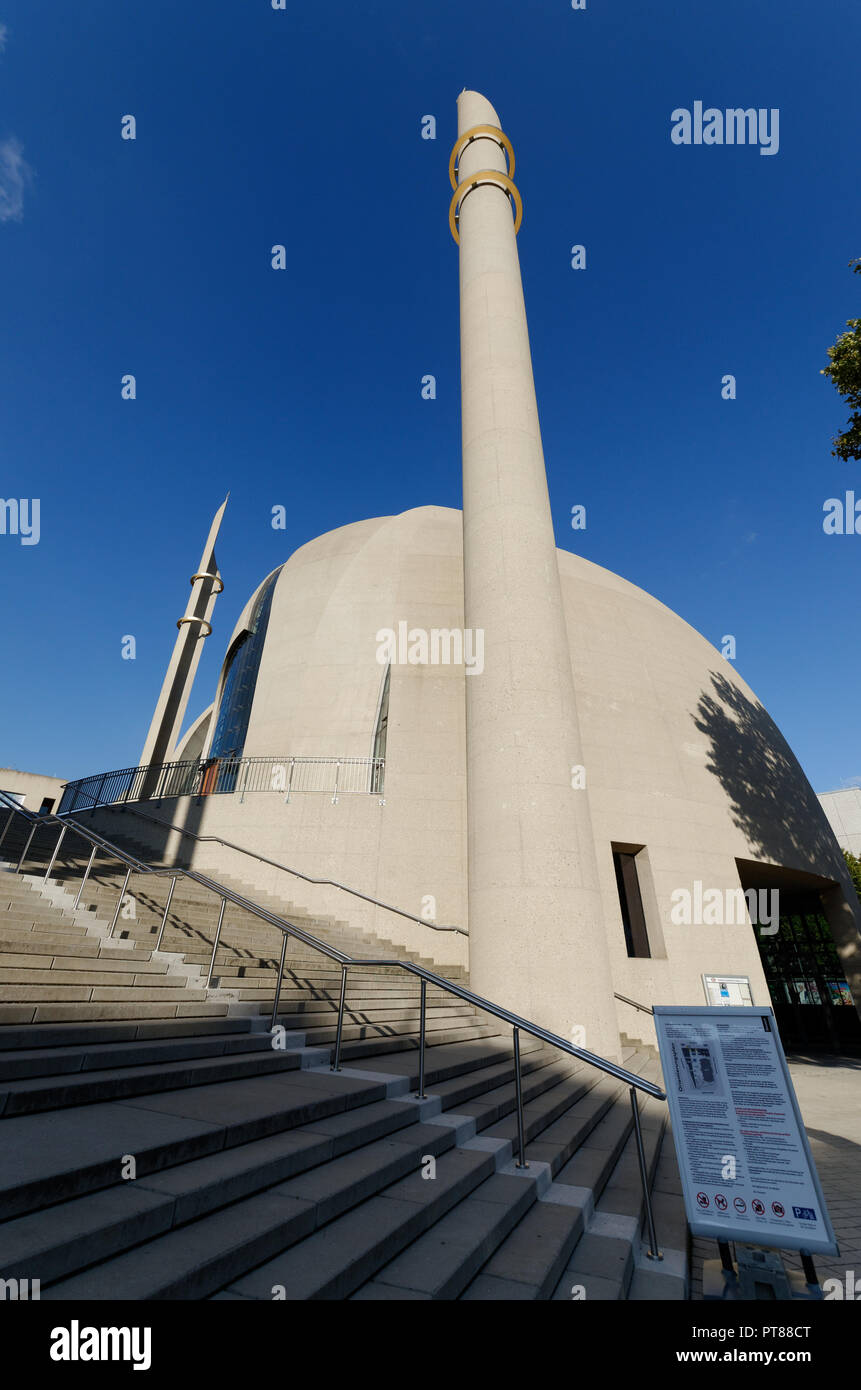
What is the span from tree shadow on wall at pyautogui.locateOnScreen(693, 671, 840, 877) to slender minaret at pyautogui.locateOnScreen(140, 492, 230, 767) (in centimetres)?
1839

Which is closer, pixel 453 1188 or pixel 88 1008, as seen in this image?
pixel 453 1188

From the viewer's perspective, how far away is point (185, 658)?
23266mm

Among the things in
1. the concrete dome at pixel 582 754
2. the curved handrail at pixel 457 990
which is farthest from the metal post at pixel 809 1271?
the concrete dome at pixel 582 754

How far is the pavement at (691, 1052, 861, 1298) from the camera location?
4.32 m

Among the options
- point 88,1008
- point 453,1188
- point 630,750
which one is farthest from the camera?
point 630,750

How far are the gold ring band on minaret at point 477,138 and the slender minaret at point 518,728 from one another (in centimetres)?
732

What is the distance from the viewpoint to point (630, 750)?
1623 centimetres

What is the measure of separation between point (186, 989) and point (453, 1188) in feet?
11.0

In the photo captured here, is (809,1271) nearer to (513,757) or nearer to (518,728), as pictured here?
(513,757)

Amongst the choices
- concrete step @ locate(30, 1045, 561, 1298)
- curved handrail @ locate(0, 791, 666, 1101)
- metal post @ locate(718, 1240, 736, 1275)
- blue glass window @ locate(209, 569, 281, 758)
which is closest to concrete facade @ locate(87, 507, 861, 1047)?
blue glass window @ locate(209, 569, 281, 758)

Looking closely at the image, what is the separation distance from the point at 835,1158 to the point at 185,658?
74.4ft

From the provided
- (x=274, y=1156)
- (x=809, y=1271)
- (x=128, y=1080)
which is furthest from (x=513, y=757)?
(x=274, y=1156)
